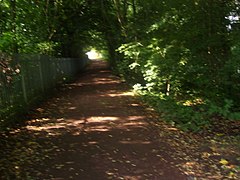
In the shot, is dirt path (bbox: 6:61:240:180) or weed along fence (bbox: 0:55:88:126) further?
weed along fence (bbox: 0:55:88:126)

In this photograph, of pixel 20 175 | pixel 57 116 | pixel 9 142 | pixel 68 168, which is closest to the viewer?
pixel 20 175

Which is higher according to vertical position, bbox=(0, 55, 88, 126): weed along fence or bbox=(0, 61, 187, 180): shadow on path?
bbox=(0, 55, 88, 126): weed along fence

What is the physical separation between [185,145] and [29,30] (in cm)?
1183

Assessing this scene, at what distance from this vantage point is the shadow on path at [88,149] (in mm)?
5617

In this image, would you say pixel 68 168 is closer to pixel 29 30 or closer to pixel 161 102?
pixel 161 102

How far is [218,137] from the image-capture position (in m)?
8.13

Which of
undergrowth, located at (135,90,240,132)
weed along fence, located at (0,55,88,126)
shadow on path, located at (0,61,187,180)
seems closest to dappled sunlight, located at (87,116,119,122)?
shadow on path, located at (0,61,187,180)

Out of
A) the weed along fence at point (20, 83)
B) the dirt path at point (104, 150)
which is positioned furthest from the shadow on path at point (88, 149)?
the weed along fence at point (20, 83)

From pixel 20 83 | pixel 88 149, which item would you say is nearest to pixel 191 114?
pixel 88 149

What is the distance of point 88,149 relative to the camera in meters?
6.82

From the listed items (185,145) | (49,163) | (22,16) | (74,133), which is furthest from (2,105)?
(22,16)

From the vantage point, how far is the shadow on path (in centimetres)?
562

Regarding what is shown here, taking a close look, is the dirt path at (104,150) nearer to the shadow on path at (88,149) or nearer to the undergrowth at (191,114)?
the shadow on path at (88,149)

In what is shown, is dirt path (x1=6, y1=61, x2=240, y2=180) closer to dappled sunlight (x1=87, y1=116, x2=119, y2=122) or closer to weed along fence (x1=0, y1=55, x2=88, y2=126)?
dappled sunlight (x1=87, y1=116, x2=119, y2=122)
